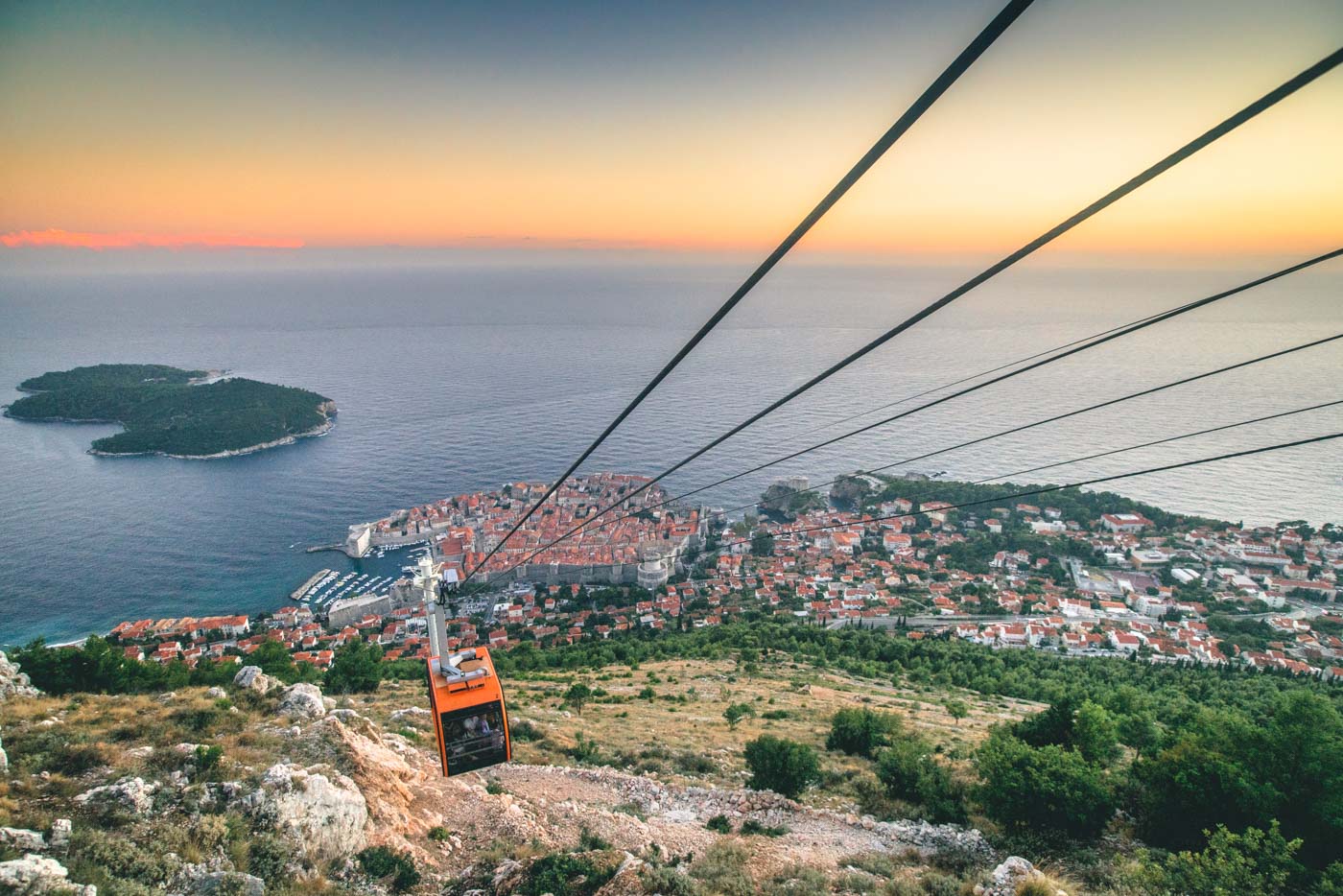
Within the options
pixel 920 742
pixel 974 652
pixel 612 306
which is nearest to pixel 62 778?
pixel 920 742

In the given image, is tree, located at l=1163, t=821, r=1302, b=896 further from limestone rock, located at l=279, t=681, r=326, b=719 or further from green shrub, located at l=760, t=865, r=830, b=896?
limestone rock, located at l=279, t=681, r=326, b=719

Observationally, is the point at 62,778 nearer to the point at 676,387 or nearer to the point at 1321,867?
the point at 1321,867

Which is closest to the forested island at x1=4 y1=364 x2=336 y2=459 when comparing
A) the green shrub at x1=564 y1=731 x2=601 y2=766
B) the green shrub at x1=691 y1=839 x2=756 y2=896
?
the green shrub at x1=564 y1=731 x2=601 y2=766

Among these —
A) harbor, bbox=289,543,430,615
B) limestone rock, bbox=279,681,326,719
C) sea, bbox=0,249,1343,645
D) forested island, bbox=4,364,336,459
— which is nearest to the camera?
limestone rock, bbox=279,681,326,719

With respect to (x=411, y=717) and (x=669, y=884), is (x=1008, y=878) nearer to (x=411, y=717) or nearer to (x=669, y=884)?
(x=669, y=884)

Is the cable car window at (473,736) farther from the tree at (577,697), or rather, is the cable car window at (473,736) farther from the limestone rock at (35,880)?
the tree at (577,697)

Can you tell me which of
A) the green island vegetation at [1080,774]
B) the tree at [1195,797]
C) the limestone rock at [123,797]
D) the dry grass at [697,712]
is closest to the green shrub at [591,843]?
the green island vegetation at [1080,774]
